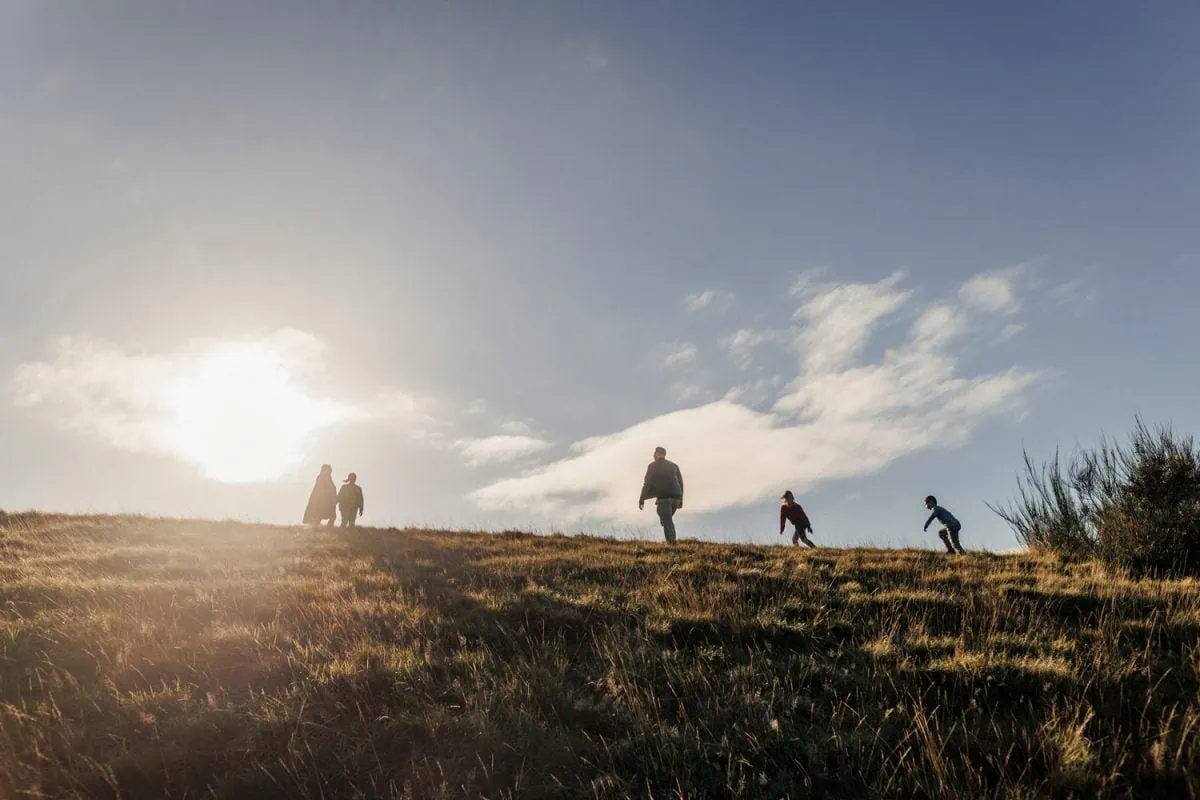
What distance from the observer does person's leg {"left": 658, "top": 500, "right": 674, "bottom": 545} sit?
17188 mm

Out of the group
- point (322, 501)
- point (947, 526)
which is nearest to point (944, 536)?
point (947, 526)

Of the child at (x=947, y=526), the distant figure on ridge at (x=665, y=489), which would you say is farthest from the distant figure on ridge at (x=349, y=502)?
the child at (x=947, y=526)

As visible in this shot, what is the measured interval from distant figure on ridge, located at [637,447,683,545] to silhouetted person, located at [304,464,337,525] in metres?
10.4

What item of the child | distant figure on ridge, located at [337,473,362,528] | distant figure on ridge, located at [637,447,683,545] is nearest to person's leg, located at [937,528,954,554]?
the child

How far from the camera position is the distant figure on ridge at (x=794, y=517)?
64.2 ft

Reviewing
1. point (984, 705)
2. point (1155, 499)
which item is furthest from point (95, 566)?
point (1155, 499)

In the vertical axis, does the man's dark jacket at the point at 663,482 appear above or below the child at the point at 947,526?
above

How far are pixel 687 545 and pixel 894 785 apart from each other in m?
11.7

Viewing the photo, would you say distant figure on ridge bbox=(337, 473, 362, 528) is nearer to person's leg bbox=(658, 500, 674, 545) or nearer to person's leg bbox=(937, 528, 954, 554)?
person's leg bbox=(658, 500, 674, 545)

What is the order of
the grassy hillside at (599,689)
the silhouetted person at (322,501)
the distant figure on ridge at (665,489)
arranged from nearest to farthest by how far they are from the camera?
the grassy hillside at (599,689), the distant figure on ridge at (665,489), the silhouetted person at (322,501)

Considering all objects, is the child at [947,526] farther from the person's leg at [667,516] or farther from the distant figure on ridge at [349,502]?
the distant figure on ridge at [349,502]

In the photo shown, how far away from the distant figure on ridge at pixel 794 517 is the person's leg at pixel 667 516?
14.7 feet

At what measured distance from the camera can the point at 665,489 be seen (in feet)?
56.2

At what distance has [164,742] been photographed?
463 centimetres
